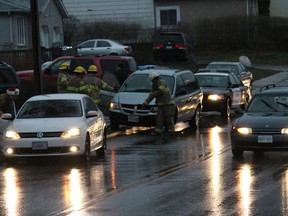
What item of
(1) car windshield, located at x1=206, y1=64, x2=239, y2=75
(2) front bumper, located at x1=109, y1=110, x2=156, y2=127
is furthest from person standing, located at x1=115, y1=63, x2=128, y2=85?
(1) car windshield, located at x1=206, y1=64, x2=239, y2=75

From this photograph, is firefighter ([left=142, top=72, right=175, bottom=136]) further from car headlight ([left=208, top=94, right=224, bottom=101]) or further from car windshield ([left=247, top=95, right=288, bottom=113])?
car headlight ([left=208, top=94, right=224, bottom=101])

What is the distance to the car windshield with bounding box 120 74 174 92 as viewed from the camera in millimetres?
24920

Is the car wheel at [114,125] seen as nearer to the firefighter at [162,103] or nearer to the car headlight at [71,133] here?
the firefighter at [162,103]

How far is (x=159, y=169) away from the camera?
16.5m

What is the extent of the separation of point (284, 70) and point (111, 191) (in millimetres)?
38729

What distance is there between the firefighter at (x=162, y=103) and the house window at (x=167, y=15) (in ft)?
124

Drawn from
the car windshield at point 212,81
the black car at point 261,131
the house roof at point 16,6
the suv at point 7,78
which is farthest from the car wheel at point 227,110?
the house roof at point 16,6

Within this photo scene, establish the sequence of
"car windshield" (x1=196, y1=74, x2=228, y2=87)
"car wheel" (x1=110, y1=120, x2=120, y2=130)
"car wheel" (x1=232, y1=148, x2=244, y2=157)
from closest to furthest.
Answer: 1. "car wheel" (x1=232, y1=148, x2=244, y2=157)
2. "car wheel" (x1=110, y1=120, x2=120, y2=130)
3. "car windshield" (x1=196, y1=74, x2=228, y2=87)

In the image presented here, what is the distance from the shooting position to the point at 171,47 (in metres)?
49.3

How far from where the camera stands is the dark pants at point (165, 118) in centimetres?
2338

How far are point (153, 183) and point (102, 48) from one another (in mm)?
35351

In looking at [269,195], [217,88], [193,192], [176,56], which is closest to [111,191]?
[193,192]

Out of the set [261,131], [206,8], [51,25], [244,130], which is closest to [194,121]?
[244,130]

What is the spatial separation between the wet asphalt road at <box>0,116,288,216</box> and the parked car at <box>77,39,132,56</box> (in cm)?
2797
